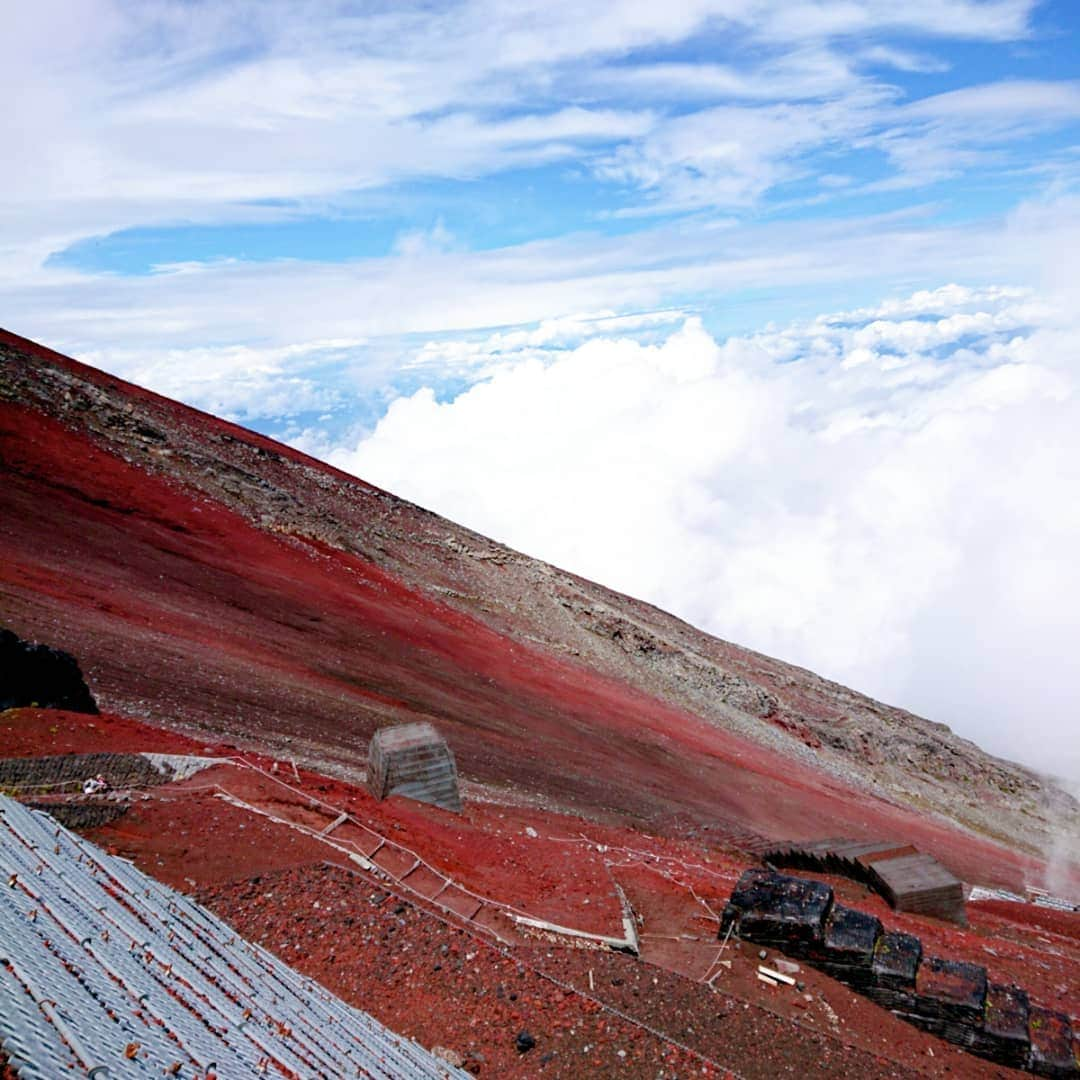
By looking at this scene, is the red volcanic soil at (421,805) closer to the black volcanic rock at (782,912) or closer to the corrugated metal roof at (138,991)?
the black volcanic rock at (782,912)

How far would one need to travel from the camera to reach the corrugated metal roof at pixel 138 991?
4996 mm

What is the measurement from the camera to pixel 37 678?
16391 mm

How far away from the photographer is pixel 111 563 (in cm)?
2930

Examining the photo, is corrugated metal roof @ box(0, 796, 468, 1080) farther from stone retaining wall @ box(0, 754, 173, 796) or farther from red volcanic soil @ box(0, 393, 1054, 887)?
red volcanic soil @ box(0, 393, 1054, 887)

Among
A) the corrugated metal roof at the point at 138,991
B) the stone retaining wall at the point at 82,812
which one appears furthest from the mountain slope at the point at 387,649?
the corrugated metal roof at the point at 138,991

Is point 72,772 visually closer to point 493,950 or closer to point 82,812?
point 82,812

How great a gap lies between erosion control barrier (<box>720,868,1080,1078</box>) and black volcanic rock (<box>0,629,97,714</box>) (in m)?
12.7

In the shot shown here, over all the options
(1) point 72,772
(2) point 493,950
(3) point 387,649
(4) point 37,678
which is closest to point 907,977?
(2) point 493,950

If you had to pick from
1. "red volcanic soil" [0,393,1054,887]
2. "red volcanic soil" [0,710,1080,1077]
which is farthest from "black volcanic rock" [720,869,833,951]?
"red volcanic soil" [0,393,1054,887]

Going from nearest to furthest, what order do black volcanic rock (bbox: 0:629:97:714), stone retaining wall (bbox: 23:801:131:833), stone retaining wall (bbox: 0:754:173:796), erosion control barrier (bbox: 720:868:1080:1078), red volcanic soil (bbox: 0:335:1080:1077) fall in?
red volcanic soil (bbox: 0:335:1080:1077)
stone retaining wall (bbox: 23:801:131:833)
erosion control barrier (bbox: 720:868:1080:1078)
stone retaining wall (bbox: 0:754:173:796)
black volcanic rock (bbox: 0:629:97:714)

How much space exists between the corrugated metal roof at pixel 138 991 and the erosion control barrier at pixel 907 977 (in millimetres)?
6640

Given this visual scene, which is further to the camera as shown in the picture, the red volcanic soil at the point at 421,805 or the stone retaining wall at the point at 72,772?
the stone retaining wall at the point at 72,772

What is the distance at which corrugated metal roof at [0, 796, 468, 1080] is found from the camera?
197 inches

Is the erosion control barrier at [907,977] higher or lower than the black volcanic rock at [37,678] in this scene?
lower
